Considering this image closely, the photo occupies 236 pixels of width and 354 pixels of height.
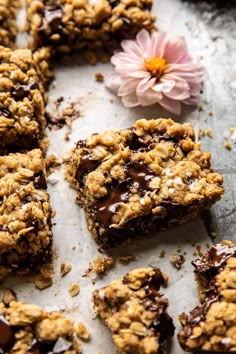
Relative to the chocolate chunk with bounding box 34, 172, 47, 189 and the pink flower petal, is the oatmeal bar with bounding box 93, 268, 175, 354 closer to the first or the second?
the chocolate chunk with bounding box 34, 172, 47, 189

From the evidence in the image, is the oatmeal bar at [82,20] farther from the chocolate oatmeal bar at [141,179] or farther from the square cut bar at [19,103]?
the chocolate oatmeal bar at [141,179]

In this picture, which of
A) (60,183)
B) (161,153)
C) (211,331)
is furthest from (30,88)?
(211,331)

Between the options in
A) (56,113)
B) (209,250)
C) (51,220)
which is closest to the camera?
(209,250)

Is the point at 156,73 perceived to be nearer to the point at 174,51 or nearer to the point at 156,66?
the point at 156,66

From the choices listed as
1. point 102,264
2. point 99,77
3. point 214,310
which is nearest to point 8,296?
point 102,264

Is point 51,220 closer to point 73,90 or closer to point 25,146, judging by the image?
point 25,146

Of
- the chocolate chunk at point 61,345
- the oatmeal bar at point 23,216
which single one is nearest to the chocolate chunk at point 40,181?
the oatmeal bar at point 23,216
